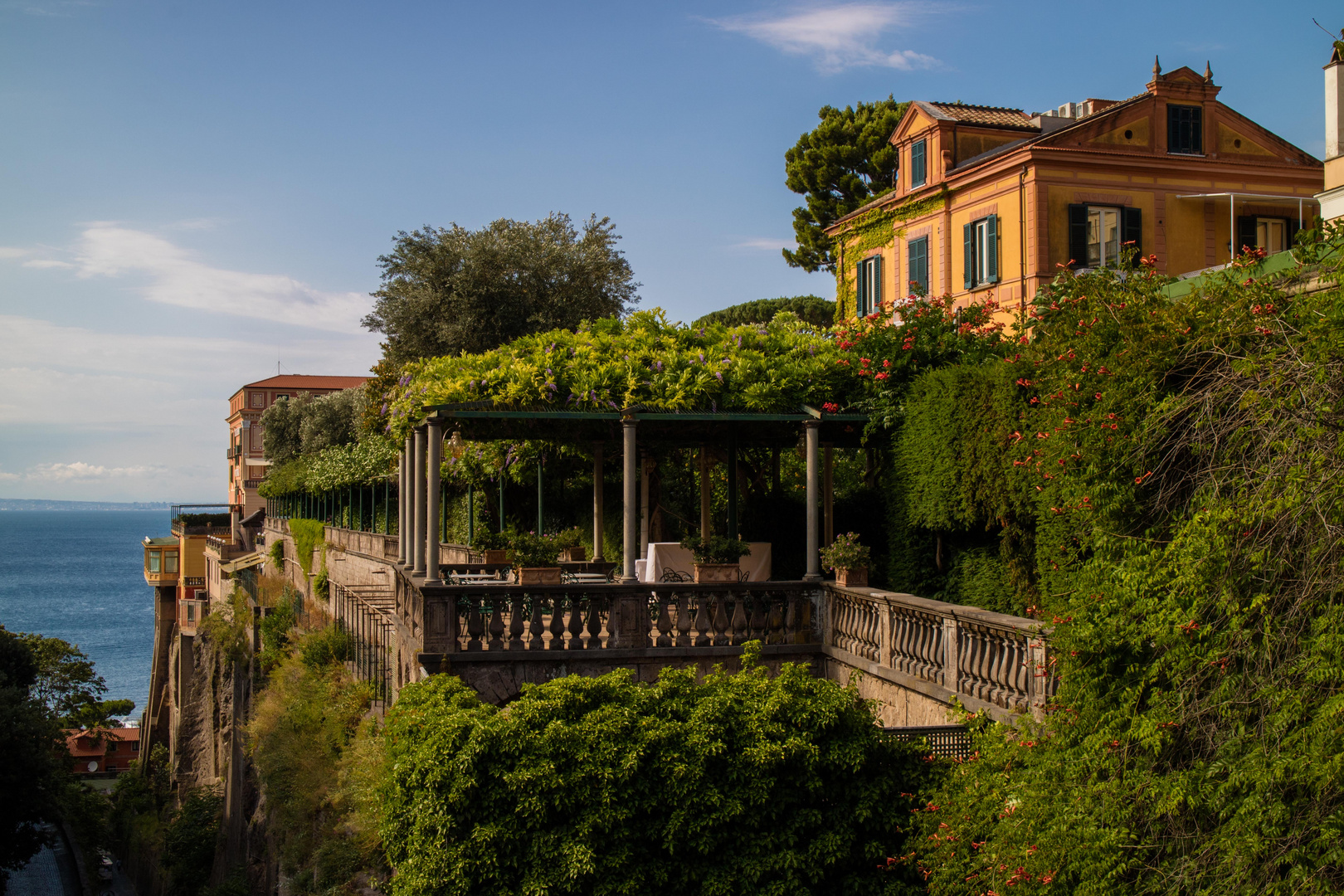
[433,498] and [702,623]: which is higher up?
[433,498]

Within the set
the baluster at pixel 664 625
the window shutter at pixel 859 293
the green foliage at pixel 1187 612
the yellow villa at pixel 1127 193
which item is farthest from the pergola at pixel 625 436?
the window shutter at pixel 859 293

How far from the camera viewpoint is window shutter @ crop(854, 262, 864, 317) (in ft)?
90.8

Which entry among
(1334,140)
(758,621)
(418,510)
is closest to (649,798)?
(758,621)

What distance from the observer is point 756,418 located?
41.1 feet

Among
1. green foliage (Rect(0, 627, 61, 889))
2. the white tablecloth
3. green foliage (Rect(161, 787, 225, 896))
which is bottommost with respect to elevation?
green foliage (Rect(161, 787, 225, 896))

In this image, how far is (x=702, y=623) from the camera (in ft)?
36.8

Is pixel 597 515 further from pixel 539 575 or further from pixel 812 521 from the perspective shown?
pixel 812 521

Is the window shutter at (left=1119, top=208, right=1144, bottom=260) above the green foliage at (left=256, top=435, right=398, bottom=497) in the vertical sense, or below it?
above

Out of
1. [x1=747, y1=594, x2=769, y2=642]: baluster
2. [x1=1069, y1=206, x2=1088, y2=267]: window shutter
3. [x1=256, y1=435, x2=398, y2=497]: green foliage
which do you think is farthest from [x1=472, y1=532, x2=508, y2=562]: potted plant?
[x1=1069, y1=206, x2=1088, y2=267]: window shutter

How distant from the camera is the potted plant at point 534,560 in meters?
11.4

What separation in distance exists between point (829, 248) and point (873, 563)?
87.1 feet

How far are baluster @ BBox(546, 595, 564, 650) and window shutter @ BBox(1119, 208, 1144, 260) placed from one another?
16642 millimetres

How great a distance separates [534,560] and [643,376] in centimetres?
285

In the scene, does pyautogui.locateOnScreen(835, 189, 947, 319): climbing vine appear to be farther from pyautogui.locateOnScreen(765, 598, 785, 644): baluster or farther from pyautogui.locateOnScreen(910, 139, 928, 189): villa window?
pyautogui.locateOnScreen(765, 598, 785, 644): baluster
